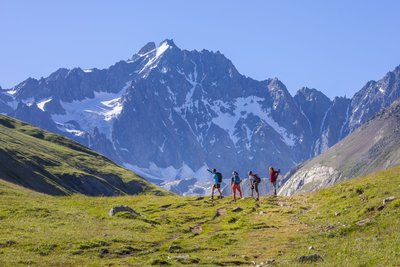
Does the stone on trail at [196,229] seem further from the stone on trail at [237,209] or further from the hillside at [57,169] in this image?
the hillside at [57,169]

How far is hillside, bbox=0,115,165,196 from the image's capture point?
101125 mm

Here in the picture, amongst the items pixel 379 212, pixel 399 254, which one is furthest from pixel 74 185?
pixel 399 254

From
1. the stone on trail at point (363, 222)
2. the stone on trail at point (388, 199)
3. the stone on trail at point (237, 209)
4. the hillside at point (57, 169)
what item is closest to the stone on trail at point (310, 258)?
the stone on trail at point (363, 222)

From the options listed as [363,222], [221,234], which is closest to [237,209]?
[221,234]

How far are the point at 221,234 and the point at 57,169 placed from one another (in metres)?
100

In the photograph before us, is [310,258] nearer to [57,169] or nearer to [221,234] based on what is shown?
[221,234]

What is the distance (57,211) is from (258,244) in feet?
67.7

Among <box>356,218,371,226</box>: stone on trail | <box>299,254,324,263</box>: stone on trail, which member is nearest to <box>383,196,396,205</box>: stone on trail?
<box>356,218,371,226</box>: stone on trail

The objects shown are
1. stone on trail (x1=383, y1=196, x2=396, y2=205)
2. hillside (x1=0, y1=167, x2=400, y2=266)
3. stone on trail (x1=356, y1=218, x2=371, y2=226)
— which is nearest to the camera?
hillside (x1=0, y1=167, x2=400, y2=266)

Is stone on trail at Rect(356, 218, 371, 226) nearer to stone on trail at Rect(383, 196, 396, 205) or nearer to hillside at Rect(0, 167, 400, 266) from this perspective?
hillside at Rect(0, 167, 400, 266)

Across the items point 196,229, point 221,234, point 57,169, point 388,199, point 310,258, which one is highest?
point 57,169

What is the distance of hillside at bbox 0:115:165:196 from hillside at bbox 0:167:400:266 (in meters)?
47.6

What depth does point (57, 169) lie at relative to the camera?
132m

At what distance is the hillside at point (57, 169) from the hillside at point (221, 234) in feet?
156
